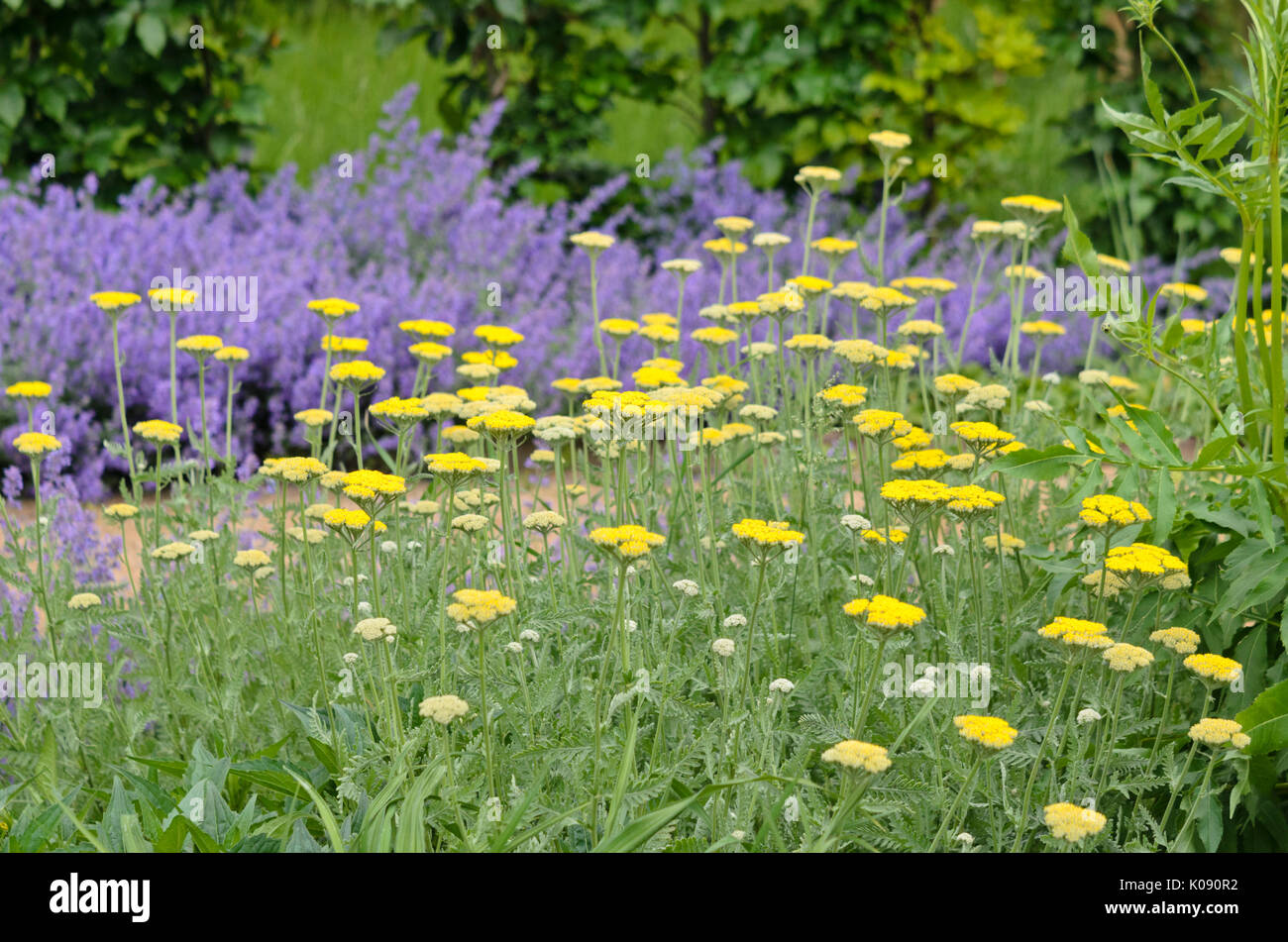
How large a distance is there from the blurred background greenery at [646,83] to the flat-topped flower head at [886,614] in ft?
14.4

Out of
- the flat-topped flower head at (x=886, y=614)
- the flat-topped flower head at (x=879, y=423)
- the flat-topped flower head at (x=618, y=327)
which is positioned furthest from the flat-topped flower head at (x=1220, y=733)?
the flat-topped flower head at (x=618, y=327)

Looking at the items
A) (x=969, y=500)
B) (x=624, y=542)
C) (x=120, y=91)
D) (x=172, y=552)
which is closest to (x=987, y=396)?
(x=969, y=500)

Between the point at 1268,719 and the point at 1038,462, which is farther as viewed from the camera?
the point at 1038,462

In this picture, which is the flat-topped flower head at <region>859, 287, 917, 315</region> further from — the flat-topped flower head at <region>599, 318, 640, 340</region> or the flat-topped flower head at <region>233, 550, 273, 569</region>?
the flat-topped flower head at <region>233, 550, 273, 569</region>

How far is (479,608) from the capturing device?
1.66 meters

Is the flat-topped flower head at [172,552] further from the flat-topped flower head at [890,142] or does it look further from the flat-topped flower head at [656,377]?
the flat-topped flower head at [890,142]

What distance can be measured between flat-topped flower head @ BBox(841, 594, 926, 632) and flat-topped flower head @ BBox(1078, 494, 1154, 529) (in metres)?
0.37

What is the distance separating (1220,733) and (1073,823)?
0.32 m

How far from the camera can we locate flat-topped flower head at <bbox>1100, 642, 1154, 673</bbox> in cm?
169

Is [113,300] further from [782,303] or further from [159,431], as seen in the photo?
[782,303]

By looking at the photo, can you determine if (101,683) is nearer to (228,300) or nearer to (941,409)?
(941,409)

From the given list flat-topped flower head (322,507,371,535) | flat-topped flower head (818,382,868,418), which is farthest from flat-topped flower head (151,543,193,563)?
flat-topped flower head (818,382,868,418)

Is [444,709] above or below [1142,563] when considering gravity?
below

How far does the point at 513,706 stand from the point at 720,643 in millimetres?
370
